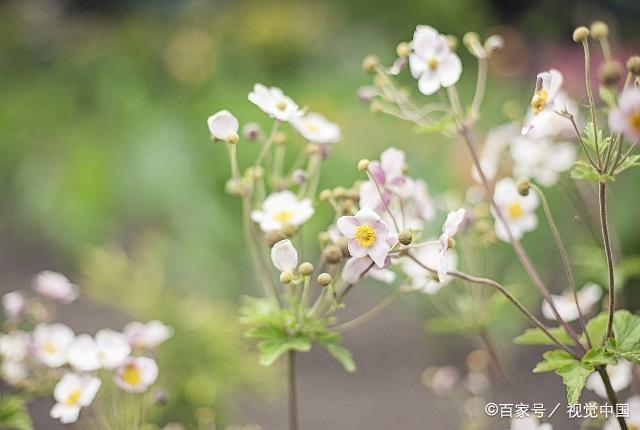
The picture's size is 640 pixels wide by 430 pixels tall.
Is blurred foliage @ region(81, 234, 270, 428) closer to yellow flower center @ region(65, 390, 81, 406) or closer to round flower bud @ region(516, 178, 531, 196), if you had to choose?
yellow flower center @ region(65, 390, 81, 406)

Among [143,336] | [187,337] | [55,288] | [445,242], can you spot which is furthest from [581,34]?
[187,337]

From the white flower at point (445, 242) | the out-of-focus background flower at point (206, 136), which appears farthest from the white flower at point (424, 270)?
the out-of-focus background flower at point (206, 136)

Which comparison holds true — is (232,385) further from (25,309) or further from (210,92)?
(210,92)

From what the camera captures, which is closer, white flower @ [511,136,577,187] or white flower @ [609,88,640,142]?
white flower @ [609,88,640,142]

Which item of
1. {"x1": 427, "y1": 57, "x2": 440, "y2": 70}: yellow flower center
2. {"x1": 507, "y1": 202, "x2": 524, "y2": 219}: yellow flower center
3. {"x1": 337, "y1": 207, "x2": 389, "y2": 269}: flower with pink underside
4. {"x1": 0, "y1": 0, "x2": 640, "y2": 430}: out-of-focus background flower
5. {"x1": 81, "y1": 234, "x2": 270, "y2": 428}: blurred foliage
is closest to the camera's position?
{"x1": 337, "y1": 207, "x2": 389, "y2": 269}: flower with pink underside

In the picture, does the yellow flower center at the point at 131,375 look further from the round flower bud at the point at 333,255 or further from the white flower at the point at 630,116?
the white flower at the point at 630,116

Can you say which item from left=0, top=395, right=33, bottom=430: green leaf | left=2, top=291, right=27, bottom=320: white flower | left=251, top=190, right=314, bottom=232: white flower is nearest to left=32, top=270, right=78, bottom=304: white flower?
left=2, top=291, right=27, bottom=320: white flower
